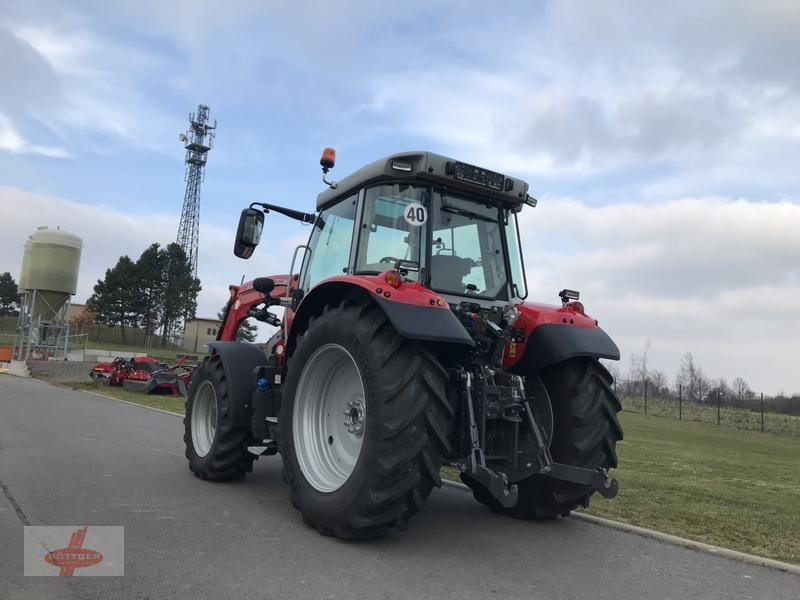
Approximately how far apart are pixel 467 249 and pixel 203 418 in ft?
11.5

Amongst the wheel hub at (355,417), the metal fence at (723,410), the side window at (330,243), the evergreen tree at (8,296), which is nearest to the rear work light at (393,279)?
the wheel hub at (355,417)

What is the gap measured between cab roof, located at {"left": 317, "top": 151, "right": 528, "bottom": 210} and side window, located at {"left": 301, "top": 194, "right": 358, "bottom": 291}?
221 millimetres

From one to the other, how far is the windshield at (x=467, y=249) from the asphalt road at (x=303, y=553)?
6.37 feet

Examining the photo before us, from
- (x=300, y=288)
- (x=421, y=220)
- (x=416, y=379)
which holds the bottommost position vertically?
(x=416, y=379)

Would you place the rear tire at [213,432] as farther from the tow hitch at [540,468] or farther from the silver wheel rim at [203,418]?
the tow hitch at [540,468]

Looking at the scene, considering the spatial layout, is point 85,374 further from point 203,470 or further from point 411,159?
point 411,159

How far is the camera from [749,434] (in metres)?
22.0

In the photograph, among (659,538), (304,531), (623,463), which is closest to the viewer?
(304,531)

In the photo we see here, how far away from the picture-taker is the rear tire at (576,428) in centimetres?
481

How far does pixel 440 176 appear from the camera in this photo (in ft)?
16.3

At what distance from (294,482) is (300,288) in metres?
2.04

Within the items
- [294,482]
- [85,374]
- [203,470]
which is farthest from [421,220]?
[85,374]

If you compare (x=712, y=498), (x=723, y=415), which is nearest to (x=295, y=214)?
(x=712, y=498)

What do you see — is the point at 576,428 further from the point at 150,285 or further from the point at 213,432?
the point at 150,285
